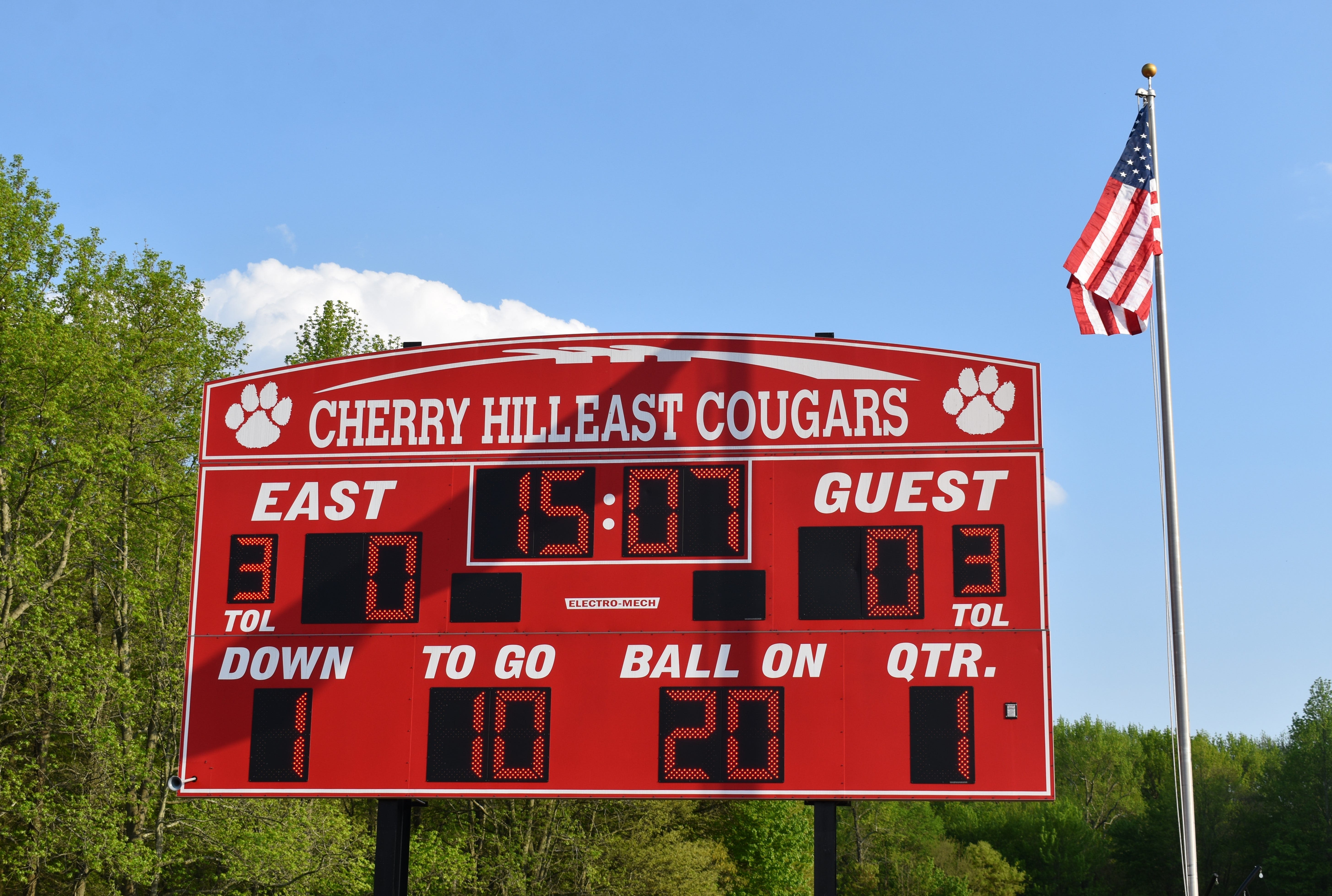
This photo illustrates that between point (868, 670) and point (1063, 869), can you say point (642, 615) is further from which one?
point (1063, 869)

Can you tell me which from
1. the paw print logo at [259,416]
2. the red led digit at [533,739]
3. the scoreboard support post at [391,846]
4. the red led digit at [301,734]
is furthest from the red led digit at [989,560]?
the paw print logo at [259,416]

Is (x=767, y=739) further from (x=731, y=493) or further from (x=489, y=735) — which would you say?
(x=489, y=735)

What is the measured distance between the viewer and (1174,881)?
54.0 m

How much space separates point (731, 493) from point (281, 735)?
13.1ft

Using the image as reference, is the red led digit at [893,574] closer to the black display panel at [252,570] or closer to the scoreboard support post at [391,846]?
the scoreboard support post at [391,846]

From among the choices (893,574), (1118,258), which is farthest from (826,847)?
(1118,258)

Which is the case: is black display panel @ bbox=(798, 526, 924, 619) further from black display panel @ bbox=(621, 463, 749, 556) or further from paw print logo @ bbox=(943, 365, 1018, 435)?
paw print logo @ bbox=(943, 365, 1018, 435)

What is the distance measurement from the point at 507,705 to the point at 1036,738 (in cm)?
395

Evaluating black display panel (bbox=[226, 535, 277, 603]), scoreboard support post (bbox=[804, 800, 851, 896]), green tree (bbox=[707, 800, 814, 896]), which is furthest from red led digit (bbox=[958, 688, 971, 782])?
green tree (bbox=[707, 800, 814, 896])

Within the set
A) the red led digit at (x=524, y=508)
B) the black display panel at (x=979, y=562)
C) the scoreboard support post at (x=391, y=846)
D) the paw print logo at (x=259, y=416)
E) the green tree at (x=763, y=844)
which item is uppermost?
the paw print logo at (x=259, y=416)

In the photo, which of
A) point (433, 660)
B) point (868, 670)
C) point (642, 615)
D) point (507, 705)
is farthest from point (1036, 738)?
point (433, 660)

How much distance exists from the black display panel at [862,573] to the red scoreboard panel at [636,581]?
2 cm

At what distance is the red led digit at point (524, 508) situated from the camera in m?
10.2

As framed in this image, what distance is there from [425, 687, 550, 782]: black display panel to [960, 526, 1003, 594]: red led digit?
3341 millimetres
